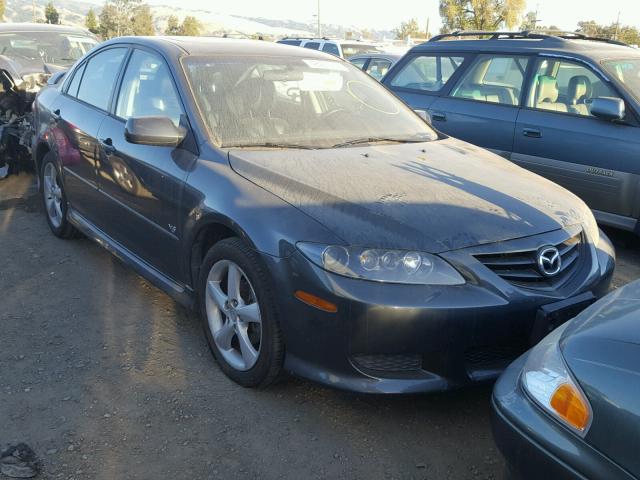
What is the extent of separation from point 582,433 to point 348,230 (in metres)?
1.25

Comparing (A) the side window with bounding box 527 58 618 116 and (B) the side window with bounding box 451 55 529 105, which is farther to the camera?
(B) the side window with bounding box 451 55 529 105

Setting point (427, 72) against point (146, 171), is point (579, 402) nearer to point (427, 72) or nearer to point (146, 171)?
point (146, 171)

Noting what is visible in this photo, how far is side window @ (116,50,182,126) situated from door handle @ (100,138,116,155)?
186 millimetres

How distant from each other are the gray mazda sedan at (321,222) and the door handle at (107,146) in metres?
0.02

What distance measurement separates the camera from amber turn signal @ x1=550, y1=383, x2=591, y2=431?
5.73 ft

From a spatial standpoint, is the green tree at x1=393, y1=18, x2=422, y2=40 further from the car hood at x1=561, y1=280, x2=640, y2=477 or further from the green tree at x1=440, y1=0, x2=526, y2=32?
the car hood at x1=561, y1=280, x2=640, y2=477

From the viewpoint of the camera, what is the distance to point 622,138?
494 cm

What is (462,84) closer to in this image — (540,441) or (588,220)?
(588,220)

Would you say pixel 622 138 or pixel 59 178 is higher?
pixel 622 138

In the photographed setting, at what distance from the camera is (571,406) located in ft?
5.90

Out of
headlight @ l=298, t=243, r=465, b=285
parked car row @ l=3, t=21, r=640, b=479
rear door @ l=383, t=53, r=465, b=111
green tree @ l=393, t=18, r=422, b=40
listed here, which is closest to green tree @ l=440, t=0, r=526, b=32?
green tree @ l=393, t=18, r=422, b=40

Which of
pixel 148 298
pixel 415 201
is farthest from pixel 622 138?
pixel 148 298

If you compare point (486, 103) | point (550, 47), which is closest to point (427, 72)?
point (486, 103)

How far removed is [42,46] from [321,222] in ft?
27.4
